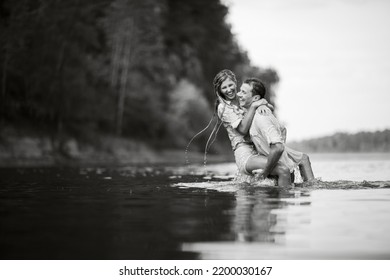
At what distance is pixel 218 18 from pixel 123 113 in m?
20.8

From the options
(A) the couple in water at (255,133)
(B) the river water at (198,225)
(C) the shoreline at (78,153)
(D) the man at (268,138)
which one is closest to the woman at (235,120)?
(A) the couple in water at (255,133)

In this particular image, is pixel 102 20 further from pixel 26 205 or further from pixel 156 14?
pixel 26 205

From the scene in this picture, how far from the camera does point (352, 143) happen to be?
68.8 feet

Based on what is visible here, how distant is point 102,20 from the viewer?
108ft

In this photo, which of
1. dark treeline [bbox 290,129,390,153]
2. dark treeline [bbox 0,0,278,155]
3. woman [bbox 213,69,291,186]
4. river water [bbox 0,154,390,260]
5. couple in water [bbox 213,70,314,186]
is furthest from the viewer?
dark treeline [bbox 0,0,278,155]

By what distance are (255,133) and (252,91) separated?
0.53 m

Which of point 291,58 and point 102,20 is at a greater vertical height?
point 102,20

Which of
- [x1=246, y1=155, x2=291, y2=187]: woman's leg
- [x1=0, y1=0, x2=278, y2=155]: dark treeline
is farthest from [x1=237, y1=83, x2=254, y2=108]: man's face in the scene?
[x1=0, y1=0, x2=278, y2=155]: dark treeline

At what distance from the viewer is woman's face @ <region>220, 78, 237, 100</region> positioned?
7137 millimetres

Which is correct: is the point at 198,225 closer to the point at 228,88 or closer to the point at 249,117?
the point at 249,117

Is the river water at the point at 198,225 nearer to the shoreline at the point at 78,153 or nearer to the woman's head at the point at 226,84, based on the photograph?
the woman's head at the point at 226,84

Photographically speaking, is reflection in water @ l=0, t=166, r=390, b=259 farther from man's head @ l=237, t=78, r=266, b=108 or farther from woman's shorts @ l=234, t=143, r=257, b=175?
man's head @ l=237, t=78, r=266, b=108

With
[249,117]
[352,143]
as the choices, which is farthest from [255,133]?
[352,143]
